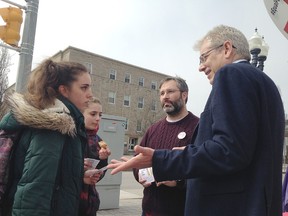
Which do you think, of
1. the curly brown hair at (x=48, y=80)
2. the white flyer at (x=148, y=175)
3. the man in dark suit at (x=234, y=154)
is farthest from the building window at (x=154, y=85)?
the man in dark suit at (x=234, y=154)

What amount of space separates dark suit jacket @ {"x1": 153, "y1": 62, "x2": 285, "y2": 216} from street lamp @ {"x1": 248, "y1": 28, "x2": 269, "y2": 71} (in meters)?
6.58

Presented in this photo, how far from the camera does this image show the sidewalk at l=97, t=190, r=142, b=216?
8085mm

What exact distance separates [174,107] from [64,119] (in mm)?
1864

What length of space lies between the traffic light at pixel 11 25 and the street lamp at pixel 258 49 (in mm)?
5587

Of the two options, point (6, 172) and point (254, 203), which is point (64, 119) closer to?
point (6, 172)

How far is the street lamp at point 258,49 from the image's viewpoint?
27.1 feet

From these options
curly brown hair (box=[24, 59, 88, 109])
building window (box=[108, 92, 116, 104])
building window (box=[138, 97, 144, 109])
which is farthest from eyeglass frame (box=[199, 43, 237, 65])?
building window (box=[138, 97, 144, 109])

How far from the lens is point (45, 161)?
2047 millimetres

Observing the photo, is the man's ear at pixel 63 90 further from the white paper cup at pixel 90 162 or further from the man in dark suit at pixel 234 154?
the man in dark suit at pixel 234 154

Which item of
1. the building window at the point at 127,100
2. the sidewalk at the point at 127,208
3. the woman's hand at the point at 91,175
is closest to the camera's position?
the woman's hand at the point at 91,175

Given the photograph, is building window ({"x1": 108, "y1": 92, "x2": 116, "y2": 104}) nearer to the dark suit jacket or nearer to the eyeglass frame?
the eyeglass frame

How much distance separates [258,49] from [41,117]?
23.9 ft

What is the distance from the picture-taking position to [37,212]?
1958mm

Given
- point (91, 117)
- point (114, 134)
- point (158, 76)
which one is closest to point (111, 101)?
point (158, 76)
